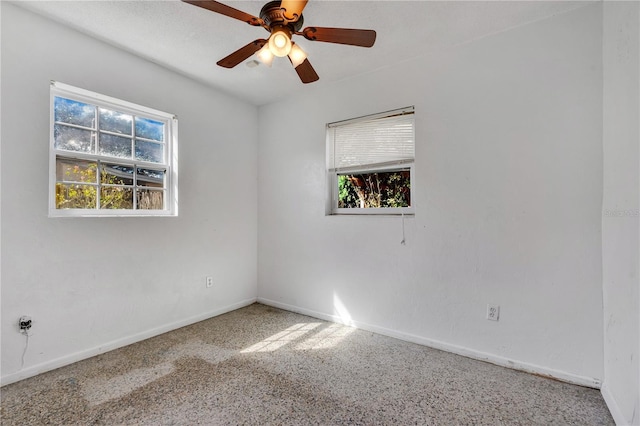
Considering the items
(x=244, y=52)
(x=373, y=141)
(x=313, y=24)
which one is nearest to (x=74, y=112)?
(x=244, y=52)

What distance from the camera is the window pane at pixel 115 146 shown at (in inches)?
98.1

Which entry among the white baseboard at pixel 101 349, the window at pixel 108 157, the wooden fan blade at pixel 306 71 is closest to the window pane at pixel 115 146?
the window at pixel 108 157

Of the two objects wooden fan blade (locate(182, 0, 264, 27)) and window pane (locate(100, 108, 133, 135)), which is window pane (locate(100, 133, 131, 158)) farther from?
wooden fan blade (locate(182, 0, 264, 27))

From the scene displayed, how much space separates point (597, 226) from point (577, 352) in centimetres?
84

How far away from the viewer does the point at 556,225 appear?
6.74 feet

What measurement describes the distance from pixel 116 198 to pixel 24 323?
106cm

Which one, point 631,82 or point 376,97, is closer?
point 631,82

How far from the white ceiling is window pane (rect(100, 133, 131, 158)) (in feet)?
2.46

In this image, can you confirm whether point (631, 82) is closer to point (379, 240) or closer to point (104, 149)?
point (379, 240)

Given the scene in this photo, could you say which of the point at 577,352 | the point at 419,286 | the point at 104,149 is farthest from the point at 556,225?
the point at 104,149

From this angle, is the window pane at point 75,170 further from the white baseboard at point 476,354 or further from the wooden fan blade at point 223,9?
the white baseboard at point 476,354

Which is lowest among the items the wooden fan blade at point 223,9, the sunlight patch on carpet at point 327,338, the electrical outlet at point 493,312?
the sunlight patch on carpet at point 327,338

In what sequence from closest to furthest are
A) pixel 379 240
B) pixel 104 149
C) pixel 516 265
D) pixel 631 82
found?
pixel 631 82 < pixel 516 265 < pixel 104 149 < pixel 379 240

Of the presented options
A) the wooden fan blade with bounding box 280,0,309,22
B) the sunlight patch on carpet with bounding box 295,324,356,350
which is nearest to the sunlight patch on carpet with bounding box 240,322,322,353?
the sunlight patch on carpet with bounding box 295,324,356,350
